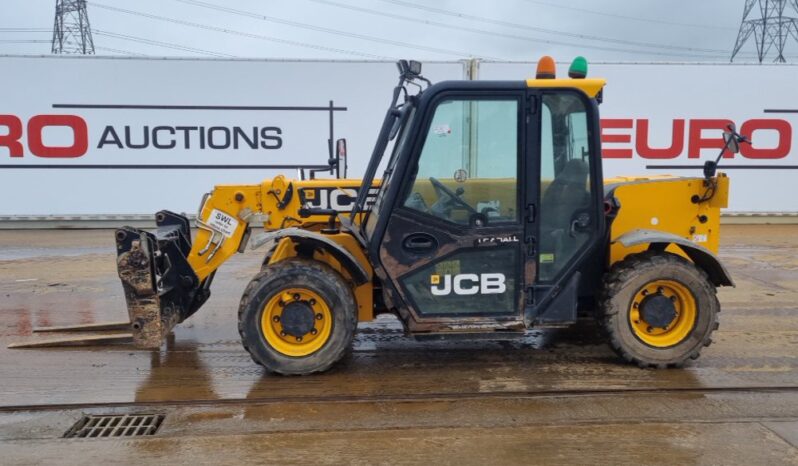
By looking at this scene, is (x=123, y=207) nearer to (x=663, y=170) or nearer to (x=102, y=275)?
(x=102, y=275)

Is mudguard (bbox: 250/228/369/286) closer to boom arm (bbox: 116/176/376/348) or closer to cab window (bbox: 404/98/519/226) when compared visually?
cab window (bbox: 404/98/519/226)

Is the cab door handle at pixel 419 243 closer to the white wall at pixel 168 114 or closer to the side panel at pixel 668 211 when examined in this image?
the side panel at pixel 668 211

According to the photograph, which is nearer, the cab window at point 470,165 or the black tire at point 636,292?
the cab window at point 470,165

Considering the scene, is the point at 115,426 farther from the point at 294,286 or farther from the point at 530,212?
the point at 530,212

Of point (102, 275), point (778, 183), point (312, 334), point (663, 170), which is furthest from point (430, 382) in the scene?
point (778, 183)

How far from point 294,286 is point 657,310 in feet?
8.55

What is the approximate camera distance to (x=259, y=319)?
173 inches

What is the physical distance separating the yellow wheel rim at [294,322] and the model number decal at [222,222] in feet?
3.32

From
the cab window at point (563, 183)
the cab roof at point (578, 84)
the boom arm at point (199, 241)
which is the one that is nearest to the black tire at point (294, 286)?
the boom arm at point (199, 241)

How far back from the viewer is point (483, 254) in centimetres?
443

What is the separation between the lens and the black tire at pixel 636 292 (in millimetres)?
4480

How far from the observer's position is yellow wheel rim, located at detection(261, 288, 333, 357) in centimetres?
445

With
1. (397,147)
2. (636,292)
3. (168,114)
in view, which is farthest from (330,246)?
(168,114)

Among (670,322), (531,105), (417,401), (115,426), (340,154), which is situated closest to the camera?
(115,426)
